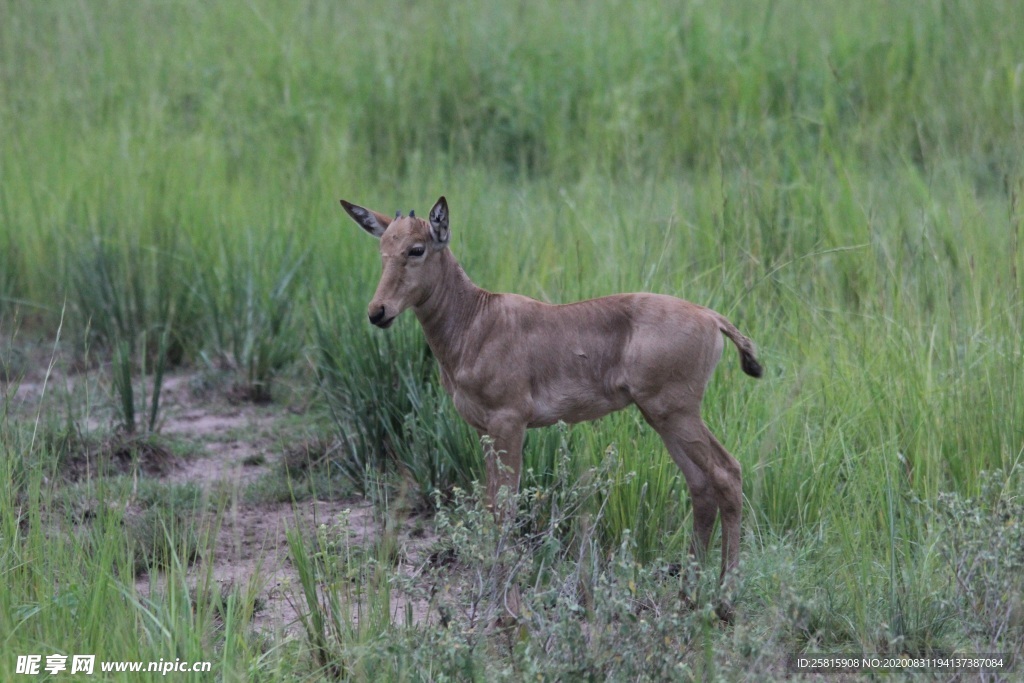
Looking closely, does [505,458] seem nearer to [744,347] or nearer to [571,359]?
[571,359]

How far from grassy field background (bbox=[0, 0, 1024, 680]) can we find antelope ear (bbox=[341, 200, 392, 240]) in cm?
111

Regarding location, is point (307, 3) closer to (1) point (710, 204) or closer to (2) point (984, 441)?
(1) point (710, 204)

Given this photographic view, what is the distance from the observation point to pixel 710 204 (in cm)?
788

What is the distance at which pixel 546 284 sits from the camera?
22.0ft

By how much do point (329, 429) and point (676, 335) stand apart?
2666 mm

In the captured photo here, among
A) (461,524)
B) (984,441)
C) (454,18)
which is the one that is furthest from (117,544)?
(454,18)

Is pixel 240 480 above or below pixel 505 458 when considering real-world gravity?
below

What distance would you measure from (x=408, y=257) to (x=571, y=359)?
0.75 meters

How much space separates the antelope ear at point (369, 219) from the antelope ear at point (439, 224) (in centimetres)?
24

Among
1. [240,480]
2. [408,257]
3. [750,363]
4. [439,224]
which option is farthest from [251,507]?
[750,363]

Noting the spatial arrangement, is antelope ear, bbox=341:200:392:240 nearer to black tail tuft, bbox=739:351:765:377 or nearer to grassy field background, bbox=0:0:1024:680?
grassy field background, bbox=0:0:1024:680

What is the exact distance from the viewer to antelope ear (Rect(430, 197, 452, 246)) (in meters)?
4.53

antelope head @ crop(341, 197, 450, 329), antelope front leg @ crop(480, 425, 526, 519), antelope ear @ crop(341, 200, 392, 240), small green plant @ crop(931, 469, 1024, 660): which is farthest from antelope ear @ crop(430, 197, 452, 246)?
small green plant @ crop(931, 469, 1024, 660)

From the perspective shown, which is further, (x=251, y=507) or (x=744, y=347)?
(x=251, y=507)
